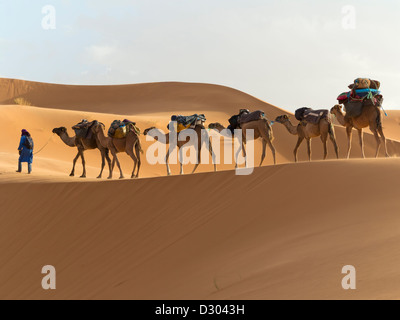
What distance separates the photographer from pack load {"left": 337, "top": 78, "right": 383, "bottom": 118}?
1533cm

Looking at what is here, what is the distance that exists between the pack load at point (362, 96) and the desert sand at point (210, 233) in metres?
3.52

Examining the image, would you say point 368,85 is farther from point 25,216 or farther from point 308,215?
point 25,216

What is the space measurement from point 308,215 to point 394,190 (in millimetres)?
1693

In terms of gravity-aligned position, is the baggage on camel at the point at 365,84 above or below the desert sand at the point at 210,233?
above

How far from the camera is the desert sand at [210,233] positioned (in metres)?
6.76

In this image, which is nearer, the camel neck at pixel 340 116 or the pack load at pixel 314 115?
the pack load at pixel 314 115

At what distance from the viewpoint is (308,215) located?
9336 millimetres

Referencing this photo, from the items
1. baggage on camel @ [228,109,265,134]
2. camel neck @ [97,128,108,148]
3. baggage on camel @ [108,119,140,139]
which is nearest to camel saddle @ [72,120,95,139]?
camel neck @ [97,128,108,148]

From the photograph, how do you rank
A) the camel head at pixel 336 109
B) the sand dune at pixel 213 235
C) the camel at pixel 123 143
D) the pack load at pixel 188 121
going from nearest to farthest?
the sand dune at pixel 213 235, the camel head at pixel 336 109, the pack load at pixel 188 121, the camel at pixel 123 143

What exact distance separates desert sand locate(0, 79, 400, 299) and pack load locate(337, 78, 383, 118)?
3515 mm

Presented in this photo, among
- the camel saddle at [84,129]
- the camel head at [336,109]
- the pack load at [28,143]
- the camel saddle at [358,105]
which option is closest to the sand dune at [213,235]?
the pack load at [28,143]

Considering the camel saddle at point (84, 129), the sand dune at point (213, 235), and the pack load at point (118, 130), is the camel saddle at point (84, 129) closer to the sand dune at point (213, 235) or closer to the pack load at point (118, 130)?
the pack load at point (118, 130)

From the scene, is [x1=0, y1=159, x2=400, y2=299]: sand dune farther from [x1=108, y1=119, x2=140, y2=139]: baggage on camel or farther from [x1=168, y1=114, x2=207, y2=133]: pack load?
[x1=168, y1=114, x2=207, y2=133]: pack load
